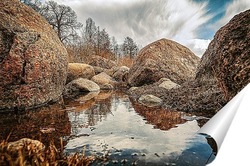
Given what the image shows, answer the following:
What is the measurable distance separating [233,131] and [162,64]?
42.5 ft

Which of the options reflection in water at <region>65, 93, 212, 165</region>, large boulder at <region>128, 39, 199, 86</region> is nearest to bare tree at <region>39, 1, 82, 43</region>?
large boulder at <region>128, 39, 199, 86</region>

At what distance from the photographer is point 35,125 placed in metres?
4.38

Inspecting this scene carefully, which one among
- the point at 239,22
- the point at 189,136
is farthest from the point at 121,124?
→ the point at 239,22

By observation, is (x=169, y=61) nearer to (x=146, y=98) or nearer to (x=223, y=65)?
(x=146, y=98)

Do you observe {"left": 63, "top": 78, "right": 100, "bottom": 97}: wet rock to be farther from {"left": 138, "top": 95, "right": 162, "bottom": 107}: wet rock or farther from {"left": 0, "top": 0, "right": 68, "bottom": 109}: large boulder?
{"left": 138, "top": 95, "right": 162, "bottom": 107}: wet rock

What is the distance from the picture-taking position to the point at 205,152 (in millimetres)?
2824

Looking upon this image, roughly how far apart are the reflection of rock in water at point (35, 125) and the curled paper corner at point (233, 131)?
7.63 ft

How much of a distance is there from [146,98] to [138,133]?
4.34m

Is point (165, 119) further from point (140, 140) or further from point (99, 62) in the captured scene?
point (99, 62)

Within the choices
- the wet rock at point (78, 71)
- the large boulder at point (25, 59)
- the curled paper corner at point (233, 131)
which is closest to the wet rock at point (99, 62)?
the wet rock at point (78, 71)

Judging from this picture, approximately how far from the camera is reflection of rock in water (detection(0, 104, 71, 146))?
11.9ft

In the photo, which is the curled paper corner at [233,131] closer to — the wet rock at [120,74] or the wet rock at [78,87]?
the wet rock at [78,87]

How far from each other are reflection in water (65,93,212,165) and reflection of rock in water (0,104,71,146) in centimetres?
23

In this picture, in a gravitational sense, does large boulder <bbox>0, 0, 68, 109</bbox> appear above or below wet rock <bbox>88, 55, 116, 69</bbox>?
below
